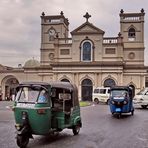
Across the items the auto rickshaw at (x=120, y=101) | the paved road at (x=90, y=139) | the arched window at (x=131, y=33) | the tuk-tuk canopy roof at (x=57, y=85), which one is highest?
the arched window at (x=131, y=33)

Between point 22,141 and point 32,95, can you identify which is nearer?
point 22,141

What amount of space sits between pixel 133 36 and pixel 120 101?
41122 millimetres

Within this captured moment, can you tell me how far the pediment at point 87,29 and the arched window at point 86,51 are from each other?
182cm

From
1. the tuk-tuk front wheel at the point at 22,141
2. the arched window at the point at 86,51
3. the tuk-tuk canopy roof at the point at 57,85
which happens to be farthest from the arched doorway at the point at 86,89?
the tuk-tuk front wheel at the point at 22,141

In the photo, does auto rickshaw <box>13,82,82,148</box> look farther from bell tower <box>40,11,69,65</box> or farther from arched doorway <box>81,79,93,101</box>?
bell tower <box>40,11,69,65</box>

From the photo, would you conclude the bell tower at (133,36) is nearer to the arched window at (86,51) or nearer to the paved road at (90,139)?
the arched window at (86,51)

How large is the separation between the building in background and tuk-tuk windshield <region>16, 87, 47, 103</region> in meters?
46.0

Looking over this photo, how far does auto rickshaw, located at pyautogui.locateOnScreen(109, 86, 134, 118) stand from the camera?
23.5m

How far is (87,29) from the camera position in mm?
60062

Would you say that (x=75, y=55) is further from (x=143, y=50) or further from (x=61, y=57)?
(x=143, y=50)

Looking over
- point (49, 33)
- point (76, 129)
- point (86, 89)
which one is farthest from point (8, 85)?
point (76, 129)

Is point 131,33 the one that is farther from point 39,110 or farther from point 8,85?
point 39,110

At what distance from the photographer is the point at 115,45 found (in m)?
59.5

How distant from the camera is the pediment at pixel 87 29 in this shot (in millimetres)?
59656
